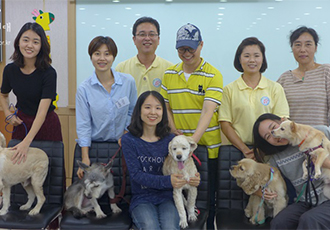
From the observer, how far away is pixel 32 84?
2500mm

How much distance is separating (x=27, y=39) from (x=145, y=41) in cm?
94

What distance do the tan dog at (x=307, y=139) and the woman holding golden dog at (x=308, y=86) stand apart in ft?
1.74

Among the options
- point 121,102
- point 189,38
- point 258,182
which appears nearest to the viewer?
point 258,182

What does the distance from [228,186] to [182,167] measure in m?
0.45

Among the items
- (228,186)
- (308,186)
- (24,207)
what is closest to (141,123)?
(228,186)

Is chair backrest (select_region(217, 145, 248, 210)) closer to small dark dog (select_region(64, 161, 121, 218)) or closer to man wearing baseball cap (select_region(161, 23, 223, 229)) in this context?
man wearing baseball cap (select_region(161, 23, 223, 229))

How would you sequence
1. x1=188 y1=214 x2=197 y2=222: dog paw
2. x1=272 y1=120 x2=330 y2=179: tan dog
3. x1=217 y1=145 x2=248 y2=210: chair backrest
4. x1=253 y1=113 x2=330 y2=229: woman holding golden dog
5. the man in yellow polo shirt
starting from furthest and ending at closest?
the man in yellow polo shirt
x1=217 y1=145 x2=248 y2=210: chair backrest
x1=188 y1=214 x2=197 y2=222: dog paw
x1=272 y1=120 x2=330 y2=179: tan dog
x1=253 y1=113 x2=330 y2=229: woman holding golden dog

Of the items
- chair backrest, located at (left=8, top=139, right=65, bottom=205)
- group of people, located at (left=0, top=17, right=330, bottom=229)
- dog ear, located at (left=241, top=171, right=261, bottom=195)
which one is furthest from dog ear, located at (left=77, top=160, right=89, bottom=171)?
dog ear, located at (left=241, top=171, right=261, bottom=195)

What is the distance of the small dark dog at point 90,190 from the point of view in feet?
7.24

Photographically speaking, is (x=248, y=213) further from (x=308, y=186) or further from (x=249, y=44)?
(x=249, y=44)

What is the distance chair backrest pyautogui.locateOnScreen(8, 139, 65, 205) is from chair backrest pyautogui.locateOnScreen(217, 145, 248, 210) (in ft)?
3.79

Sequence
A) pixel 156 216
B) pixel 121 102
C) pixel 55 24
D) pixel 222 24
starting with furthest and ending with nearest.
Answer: pixel 55 24 → pixel 222 24 → pixel 121 102 → pixel 156 216

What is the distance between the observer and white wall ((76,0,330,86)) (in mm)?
3977

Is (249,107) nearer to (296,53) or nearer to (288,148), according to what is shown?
(288,148)
